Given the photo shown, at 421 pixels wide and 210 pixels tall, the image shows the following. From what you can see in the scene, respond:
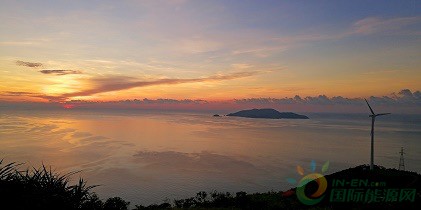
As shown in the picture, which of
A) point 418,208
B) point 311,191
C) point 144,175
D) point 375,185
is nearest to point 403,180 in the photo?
point 375,185

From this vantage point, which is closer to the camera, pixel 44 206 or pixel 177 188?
pixel 44 206

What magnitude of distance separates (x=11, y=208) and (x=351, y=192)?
130 feet

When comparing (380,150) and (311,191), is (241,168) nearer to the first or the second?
(311,191)

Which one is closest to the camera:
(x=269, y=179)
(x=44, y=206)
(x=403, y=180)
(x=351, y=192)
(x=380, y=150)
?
(x=44, y=206)

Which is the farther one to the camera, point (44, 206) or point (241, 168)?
point (241, 168)

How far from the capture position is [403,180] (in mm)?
43781

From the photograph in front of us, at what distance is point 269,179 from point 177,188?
88.3 ft

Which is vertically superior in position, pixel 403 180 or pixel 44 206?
pixel 44 206

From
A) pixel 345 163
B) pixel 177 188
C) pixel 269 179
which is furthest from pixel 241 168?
pixel 345 163

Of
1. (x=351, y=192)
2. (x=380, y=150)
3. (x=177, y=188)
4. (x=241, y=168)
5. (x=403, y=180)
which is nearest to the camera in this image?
(x=351, y=192)

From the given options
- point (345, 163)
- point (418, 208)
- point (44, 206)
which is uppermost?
point (44, 206)

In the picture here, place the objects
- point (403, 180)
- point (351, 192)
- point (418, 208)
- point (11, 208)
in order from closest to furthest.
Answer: point (11, 208) < point (418, 208) < point (351, 192) < point (403, 180)

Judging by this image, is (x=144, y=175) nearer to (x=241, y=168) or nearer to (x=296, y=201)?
(x=241, y=168)

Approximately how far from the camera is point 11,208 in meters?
10.6
